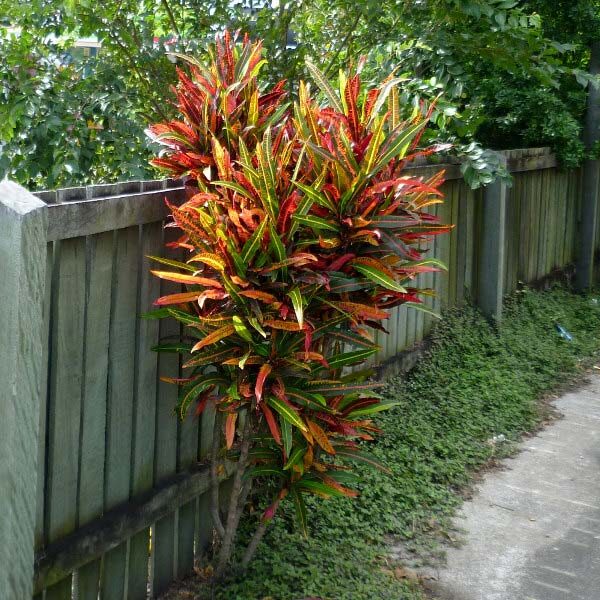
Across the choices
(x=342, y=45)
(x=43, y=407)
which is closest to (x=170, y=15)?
(x=342, y=45)

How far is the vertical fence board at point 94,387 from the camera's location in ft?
10.8

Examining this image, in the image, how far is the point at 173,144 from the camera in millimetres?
3885

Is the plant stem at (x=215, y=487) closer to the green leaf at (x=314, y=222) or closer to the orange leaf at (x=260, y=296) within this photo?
the orange leaf at (x=260, y=296)

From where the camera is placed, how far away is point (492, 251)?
25.7ft

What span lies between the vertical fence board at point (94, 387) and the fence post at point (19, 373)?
1.21 ft

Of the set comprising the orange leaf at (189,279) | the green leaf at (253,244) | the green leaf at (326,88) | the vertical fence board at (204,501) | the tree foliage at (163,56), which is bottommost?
the vertical fence board at (204,501)

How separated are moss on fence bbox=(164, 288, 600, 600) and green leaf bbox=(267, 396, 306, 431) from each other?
0.84 metres

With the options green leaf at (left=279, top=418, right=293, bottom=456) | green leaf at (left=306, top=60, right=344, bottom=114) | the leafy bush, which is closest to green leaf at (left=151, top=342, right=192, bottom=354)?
green leaf at (left=279, top=418, right=293, bottom=456)

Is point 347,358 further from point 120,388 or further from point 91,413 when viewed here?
point 91,413

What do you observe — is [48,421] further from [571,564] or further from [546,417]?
[546,417]

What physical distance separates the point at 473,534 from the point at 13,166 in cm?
311

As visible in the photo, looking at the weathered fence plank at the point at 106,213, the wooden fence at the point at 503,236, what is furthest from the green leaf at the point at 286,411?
the wooden fence at the point at 503,236

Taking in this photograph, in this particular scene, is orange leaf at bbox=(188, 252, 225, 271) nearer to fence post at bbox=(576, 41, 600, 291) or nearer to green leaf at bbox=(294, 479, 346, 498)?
green leaf at bbox=(294, 479, 346, 498)

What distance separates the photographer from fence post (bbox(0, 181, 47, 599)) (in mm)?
2841
